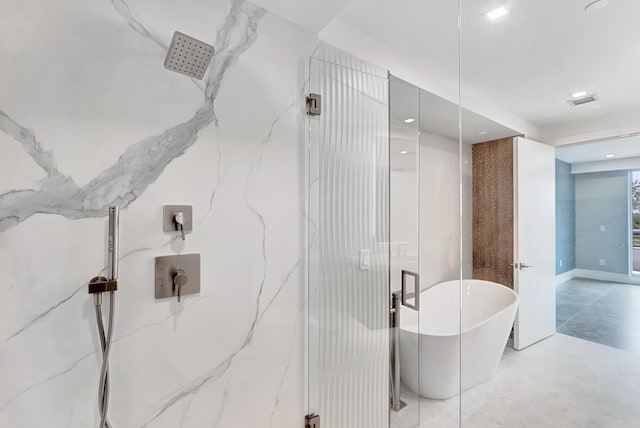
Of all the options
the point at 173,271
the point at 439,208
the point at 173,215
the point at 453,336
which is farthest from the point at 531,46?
the point at 173,271

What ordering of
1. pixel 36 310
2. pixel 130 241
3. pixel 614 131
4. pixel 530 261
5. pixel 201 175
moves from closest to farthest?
pixel 36 310
pixel 130 241
pixel 201 175
pixel 614 131
pixel 530 261

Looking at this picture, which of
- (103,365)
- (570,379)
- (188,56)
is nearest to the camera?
(103,365)

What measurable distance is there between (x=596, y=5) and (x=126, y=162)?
7.07 ft

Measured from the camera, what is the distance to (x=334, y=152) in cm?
146

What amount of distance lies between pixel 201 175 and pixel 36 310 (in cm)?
64

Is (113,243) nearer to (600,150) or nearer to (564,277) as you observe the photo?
(564,277)

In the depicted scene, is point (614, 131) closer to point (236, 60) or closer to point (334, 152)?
point (334, 152)

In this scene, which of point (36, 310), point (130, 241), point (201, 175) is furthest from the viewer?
point (201, 175)

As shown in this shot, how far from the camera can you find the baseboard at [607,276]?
4.91ft

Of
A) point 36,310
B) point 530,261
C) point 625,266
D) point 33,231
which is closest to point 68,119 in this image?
point 33,231

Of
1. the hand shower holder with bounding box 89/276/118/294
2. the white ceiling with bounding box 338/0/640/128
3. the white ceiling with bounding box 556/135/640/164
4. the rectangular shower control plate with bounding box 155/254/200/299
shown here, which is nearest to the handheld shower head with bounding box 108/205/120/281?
the hand shower holder with bounding box 89/276/118/294

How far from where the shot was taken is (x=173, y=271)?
101 centimetres

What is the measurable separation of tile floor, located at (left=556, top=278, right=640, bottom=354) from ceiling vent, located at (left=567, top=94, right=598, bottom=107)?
1003 mm

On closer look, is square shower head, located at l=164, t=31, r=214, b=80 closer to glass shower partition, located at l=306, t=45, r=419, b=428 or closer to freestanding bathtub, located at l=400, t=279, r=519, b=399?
glass shower partition, located at l=306, t=45, r=419, b=428
